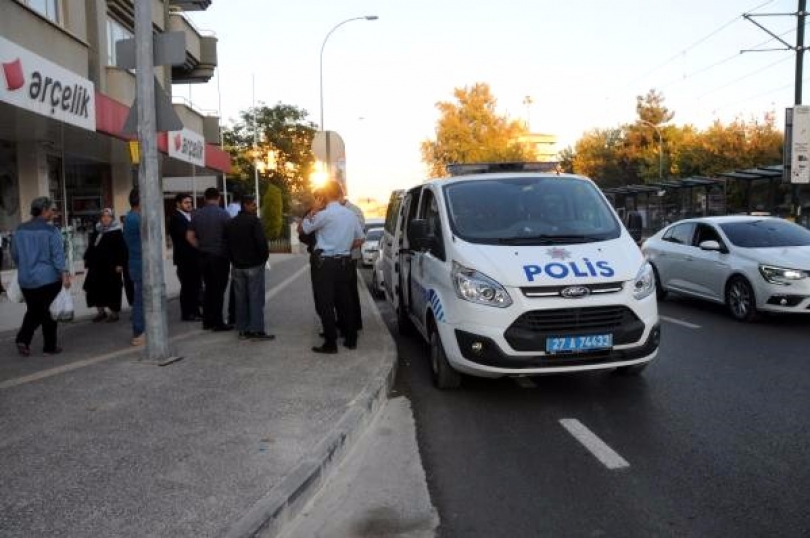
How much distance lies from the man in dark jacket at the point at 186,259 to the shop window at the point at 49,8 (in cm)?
676

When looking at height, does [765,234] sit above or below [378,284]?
above

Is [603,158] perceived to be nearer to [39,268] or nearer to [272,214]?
[272,214]

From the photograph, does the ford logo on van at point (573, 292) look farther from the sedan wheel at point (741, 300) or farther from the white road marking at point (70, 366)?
the sedan wheel at point (741, 300)

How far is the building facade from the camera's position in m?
11.4

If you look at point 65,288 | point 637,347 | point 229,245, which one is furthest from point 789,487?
point 65,288

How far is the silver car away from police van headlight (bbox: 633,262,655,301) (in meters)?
4.26

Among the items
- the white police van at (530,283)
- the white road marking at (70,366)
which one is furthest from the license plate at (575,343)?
the white road marking at (70,366)

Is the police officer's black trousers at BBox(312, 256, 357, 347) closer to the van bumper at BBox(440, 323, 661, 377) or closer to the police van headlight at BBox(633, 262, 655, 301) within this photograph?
the van bumper at BBox(440, 323, 661, 377)

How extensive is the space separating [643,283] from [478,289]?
1412 millimetres

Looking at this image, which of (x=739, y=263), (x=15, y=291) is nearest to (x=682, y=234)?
(x=739, y=263)

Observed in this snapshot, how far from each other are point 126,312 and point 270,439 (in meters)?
7.71

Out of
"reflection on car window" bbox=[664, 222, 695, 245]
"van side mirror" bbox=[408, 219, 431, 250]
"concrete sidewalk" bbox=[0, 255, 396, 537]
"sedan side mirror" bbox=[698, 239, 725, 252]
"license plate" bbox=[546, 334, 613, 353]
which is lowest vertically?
"concrete sidewalk" bbox=[0, 255, 396, 537]

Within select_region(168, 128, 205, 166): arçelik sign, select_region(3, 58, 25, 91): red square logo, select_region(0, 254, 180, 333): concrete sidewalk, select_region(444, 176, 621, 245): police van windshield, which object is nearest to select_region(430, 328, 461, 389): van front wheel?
select_region(444, 176, 621, 245): police van windshield

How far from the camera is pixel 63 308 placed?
857cm
